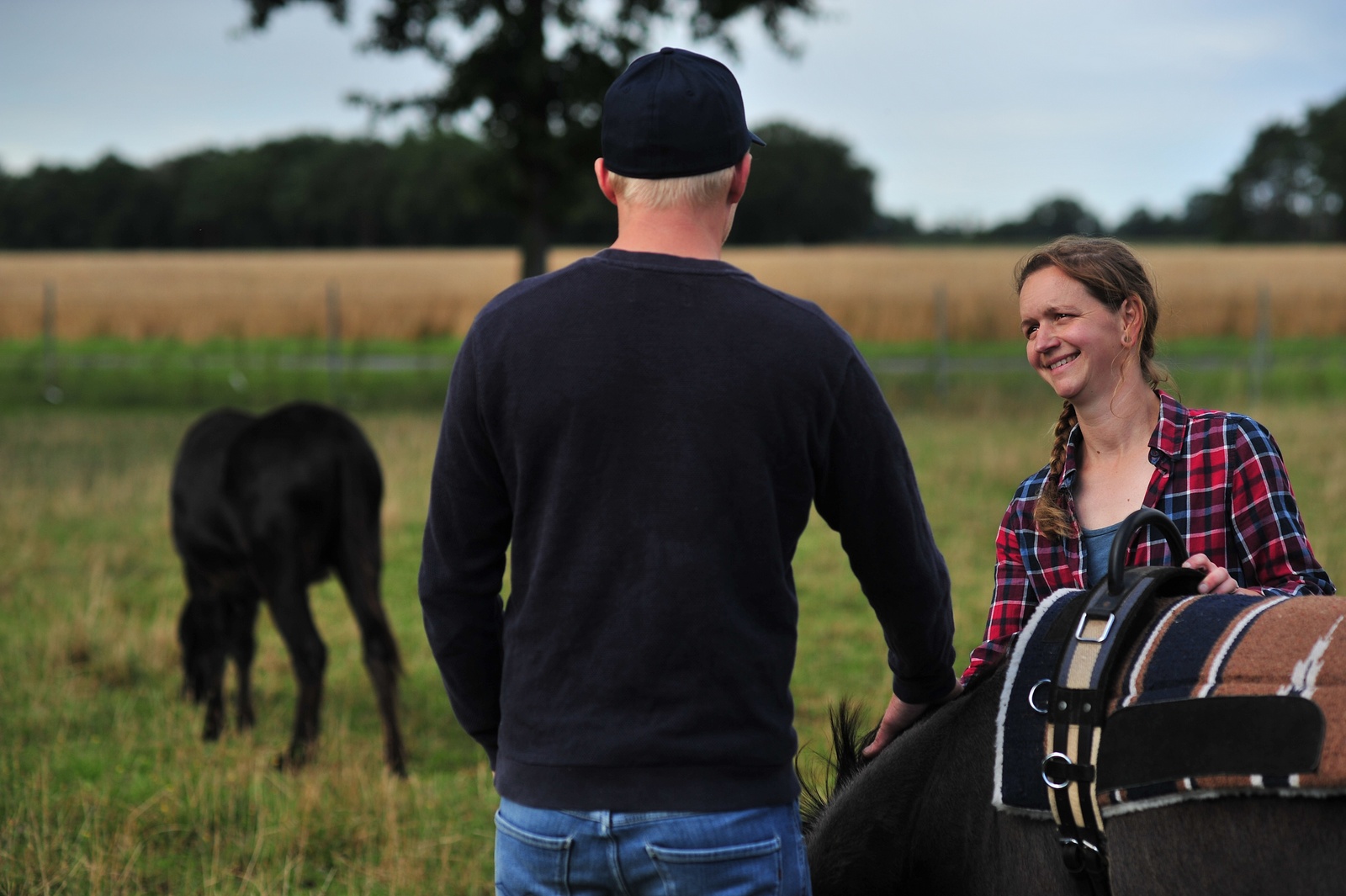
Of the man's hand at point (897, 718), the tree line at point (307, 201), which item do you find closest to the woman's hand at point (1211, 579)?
the man's hand at point (897, 718)

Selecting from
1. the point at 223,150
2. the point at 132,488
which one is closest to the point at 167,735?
the point at 132,488

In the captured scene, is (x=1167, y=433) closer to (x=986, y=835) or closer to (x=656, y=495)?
(x=986, y=835)

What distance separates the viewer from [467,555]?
171 centimetres

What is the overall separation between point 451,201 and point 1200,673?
5206 cm

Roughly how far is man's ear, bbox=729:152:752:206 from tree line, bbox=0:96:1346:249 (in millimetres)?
14882

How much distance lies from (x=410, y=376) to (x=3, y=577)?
1172 centimetres

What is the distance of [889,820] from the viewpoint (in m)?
1.99

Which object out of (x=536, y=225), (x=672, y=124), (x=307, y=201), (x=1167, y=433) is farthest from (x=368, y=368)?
(x=307, y=201)

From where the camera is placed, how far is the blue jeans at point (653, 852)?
1.54m

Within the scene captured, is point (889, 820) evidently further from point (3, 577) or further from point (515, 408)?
point (3, 577)

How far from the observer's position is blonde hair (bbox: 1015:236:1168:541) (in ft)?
7.68

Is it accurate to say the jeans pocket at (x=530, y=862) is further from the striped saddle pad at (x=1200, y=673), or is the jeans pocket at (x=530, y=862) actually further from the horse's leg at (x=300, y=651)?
the horse's leg at (x=300, y=651)

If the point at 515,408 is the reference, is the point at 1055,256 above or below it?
above

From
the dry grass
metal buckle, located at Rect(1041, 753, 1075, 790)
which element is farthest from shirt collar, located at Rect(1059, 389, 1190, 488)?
the dry grass
